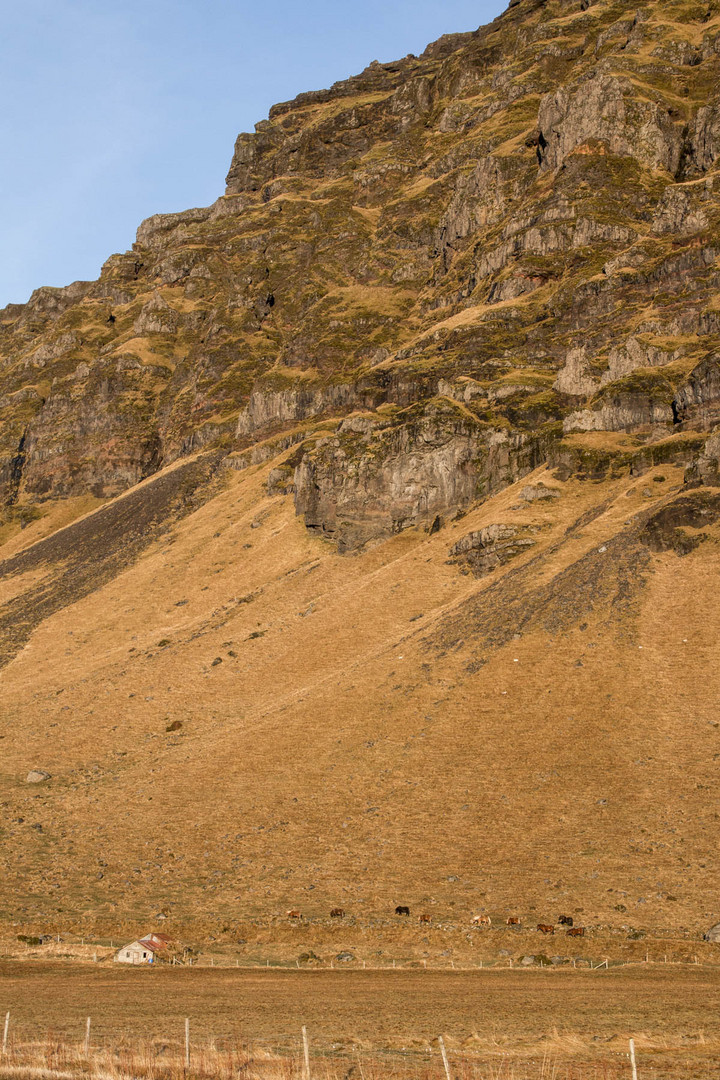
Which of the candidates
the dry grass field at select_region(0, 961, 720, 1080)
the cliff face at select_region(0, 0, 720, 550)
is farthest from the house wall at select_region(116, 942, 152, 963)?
the cliff face at select_region(0, 0, 720, 550)

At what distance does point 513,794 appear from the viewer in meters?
41.3

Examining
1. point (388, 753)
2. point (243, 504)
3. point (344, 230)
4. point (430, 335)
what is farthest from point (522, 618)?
point (344, 230)

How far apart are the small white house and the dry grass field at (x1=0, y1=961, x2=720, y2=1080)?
4.06ft

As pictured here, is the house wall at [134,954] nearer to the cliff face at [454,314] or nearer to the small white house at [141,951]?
the small white house at [141,951]

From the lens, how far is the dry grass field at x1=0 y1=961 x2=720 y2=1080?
1675 cm

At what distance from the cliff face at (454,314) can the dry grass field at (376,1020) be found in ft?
208

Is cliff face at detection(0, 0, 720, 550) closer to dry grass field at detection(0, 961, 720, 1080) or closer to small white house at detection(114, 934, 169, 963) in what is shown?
small white house at detection(114, 934, 169, 963)

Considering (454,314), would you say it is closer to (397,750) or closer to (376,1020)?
(397,750)

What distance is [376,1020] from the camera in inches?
800

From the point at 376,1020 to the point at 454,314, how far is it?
396ft

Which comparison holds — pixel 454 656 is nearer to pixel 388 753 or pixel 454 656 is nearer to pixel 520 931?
pixel 388 753

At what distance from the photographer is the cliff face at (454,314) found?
92062 millimetres

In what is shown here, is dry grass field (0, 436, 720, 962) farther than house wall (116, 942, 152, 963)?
Yes

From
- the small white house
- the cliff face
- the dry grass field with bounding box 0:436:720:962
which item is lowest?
the dry grass field with bounding box 0:436:720:962
